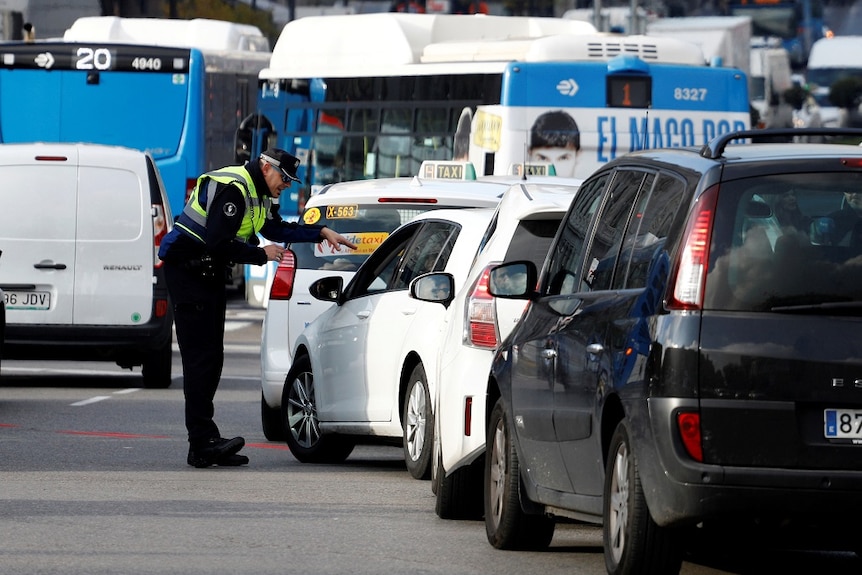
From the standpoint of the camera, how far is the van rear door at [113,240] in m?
17.1

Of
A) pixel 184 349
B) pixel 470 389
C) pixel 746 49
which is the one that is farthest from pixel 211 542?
pixel 746 49

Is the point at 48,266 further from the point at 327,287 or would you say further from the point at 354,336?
the point at 354,336

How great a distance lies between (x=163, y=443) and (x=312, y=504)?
336cm

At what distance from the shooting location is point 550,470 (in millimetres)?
7742

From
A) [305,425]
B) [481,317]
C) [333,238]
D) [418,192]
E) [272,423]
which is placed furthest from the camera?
[272,423]

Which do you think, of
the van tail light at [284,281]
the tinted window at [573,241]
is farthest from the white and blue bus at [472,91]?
the tinted window at [573,241]

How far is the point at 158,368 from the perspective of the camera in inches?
696

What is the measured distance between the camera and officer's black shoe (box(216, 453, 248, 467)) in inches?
456

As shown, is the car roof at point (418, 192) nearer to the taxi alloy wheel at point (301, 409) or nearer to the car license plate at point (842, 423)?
the taxi alloy wheel at point (301, 409)

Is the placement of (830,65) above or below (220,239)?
above

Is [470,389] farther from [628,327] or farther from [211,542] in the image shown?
[628,327]

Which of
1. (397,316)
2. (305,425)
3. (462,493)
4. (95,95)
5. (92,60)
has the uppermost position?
(92,60)

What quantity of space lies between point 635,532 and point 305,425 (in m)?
5.59

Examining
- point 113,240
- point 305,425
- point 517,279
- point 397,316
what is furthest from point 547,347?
point 113,240
